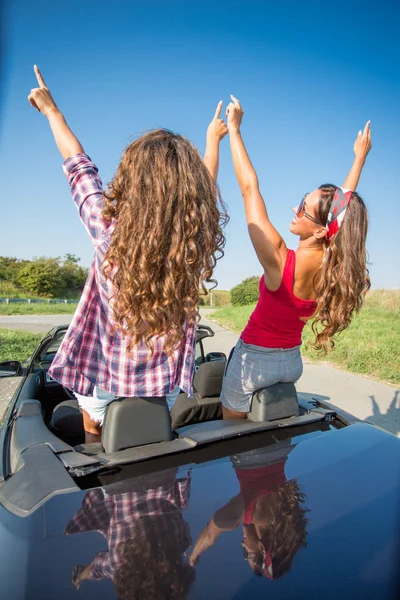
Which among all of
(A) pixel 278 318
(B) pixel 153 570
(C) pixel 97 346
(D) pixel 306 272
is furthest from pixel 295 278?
(B) pixel 153 570

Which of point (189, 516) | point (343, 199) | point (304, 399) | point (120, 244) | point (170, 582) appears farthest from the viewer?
point (304, 399)

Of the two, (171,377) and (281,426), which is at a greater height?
(171,377)

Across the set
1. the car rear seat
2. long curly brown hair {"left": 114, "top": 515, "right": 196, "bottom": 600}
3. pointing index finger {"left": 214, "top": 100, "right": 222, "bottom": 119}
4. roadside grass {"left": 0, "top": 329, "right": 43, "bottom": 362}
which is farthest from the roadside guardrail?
long curly brown hair {"left": 114, "top": 515, "right": 196, "bottom": 600}

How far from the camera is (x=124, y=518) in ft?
3.85

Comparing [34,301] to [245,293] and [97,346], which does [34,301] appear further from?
[97,346]

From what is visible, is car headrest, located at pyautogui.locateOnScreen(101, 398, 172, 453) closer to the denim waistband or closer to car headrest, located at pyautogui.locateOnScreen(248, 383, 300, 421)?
car headrest, located at pyautogui.locateOnScreen(248, 383, 300, 421)

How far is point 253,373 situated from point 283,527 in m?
1.11

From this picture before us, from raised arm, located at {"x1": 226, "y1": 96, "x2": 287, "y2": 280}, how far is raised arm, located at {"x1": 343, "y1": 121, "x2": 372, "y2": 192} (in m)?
1.03

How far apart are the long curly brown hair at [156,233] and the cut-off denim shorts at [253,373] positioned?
74 cm

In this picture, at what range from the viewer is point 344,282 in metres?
2.11

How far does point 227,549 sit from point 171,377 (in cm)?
79

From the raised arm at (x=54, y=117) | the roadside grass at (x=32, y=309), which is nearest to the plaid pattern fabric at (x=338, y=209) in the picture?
the raised arm at (x=54, y=117)

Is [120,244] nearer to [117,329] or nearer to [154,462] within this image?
[117,329]

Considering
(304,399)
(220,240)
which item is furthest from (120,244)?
(304,399)
